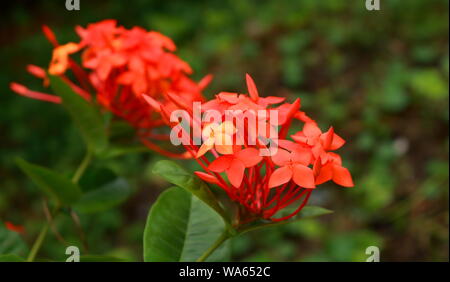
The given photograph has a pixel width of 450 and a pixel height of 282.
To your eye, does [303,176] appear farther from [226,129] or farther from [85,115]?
[85,115]

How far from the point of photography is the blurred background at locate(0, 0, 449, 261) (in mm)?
2062

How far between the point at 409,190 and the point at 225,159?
1578 millimetres

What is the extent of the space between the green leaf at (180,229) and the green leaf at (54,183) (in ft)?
0.74

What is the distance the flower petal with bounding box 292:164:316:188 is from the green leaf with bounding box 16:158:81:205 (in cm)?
48

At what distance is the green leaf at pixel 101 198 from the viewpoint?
1089mm

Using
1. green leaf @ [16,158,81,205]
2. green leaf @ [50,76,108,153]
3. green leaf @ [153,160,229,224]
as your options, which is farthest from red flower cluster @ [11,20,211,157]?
green leaf @ [153,160,229,224]

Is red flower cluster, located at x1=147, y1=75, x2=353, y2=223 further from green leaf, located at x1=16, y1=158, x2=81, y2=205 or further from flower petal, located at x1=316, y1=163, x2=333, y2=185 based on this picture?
green leaf, located at x1=16, y1=158, x2=81, y2=205

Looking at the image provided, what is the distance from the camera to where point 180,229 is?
34.5 inches

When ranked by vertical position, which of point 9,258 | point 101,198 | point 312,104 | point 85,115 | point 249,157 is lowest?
point 9,258

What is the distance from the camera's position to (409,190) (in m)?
2.09

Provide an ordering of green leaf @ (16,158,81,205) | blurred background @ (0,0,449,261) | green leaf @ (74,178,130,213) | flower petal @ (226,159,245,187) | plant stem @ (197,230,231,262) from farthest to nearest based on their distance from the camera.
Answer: blurred background @ (0,0,449,261) → green leaf @ (74,178,130,213) → green leaf @ (16,158,81,205) → plant stem @ (197,230,231,262) → flower petal @ (226,159,245,187)

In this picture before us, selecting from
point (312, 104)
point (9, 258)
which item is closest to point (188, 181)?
point (9, 258)

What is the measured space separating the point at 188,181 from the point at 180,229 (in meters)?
0.16

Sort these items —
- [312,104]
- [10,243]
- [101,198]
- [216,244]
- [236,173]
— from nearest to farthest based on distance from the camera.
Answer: [236,173]
[216,244]
[10,243]
[101,198]
[312,104]
